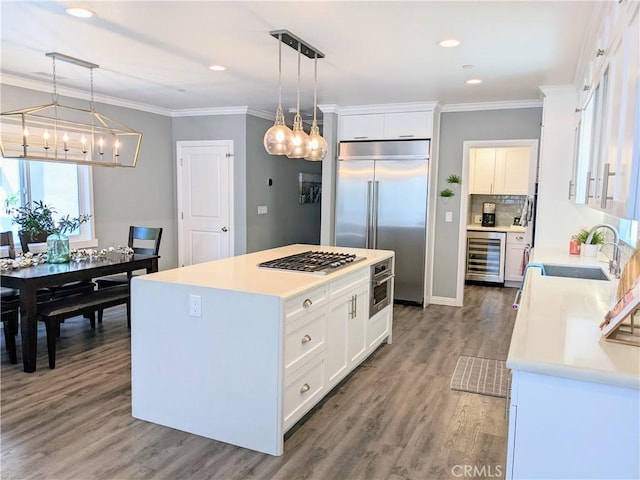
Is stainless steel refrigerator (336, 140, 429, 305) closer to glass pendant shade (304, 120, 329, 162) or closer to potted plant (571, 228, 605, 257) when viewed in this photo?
potted plant (571, 228, 605, 257)

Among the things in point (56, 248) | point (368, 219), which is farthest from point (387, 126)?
point (56, 248)

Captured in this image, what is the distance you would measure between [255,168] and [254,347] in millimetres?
4493

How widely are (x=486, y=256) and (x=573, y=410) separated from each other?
19.7ft

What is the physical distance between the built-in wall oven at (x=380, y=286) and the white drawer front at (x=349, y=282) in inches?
5.8

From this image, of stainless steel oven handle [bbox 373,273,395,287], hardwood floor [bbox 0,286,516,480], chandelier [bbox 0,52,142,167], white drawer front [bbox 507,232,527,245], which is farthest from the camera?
white drawer front [bbox 507,232,527,245]

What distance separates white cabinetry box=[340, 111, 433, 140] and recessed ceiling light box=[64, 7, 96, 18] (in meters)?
3.61

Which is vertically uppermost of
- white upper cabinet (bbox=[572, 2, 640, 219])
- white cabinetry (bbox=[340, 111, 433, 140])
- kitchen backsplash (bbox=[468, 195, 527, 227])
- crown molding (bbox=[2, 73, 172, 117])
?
crown molding (bbox=[2, 73, 172, 117])

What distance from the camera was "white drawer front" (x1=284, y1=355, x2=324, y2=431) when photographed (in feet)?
8.38

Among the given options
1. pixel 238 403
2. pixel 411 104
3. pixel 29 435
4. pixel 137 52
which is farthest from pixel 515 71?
pixel 29 435

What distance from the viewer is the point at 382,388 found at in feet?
11.1

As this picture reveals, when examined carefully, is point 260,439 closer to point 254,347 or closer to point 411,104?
point 254,347

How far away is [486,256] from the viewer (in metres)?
7.16

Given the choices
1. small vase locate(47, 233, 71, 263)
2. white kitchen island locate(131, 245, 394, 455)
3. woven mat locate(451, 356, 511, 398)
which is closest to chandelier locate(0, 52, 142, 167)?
small vase locate(47, 233, 71, 263)

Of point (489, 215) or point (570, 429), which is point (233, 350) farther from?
point (489, 215)
